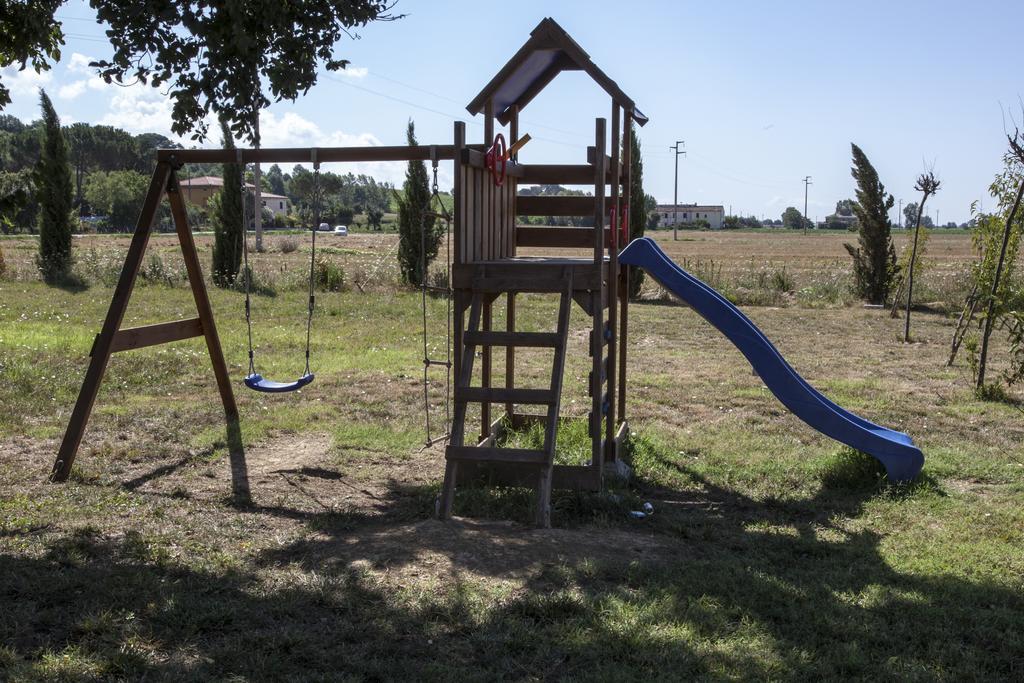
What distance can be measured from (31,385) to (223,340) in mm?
3682

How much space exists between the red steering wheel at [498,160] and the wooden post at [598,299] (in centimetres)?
70

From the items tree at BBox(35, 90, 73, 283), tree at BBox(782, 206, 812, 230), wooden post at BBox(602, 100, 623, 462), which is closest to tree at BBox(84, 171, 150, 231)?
tree at BBox(35, 90, 73, 283)

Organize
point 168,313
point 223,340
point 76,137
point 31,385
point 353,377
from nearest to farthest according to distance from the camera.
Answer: point 31,385 < point 353,377 < point 223,340 < point 168,313 < point 76,137

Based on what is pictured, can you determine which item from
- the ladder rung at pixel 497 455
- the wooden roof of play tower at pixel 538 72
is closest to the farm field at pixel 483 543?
the ladder rung at pixel 497 455

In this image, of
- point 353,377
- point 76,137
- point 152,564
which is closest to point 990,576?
point 152,564

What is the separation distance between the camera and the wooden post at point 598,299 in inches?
249

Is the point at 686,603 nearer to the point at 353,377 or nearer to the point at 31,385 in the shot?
the point at 353,377

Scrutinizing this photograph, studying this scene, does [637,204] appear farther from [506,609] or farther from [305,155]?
[506,609]

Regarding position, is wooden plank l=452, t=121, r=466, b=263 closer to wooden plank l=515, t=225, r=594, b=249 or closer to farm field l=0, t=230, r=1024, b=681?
wooden plank l=515, t=225, r=594, b=249

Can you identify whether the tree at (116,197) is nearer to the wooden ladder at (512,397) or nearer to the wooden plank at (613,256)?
the wooden plank at (613,256)

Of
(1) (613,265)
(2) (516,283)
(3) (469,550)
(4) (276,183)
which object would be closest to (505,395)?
(2) (516,283)

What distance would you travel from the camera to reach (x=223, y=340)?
1295 centimetres

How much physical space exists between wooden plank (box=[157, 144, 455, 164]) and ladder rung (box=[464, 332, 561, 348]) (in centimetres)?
141

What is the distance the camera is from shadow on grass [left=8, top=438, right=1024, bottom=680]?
12.1 feet
